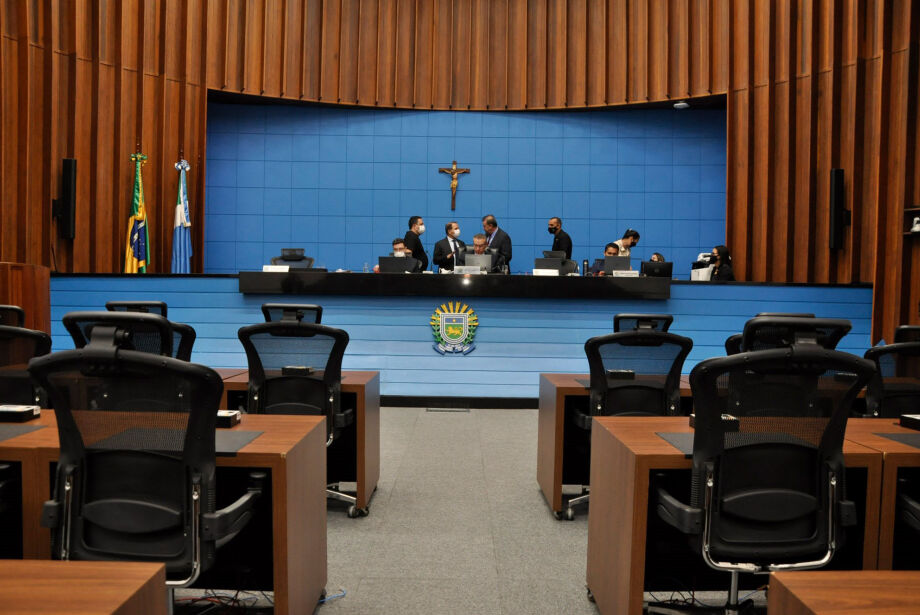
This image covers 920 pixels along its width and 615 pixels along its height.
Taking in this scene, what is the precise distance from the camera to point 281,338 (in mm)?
3338

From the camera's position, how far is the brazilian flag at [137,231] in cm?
827

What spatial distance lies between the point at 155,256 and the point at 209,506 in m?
7.55

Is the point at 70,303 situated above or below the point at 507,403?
above

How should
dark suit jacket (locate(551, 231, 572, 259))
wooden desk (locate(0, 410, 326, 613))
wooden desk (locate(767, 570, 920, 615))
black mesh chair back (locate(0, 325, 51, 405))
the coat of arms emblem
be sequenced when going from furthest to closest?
dark suit jacket (locate(551, 231, 572, 259))
the coat of arms emblem
black mesh chair back (locate(0, 325, 51, 405))
wooden desk (locate(0, 410, 326, 613))
wooden desk (locate(767, 570, 920, 615))

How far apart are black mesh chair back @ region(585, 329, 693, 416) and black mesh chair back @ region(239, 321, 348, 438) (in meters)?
1.22

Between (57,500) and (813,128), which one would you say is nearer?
(57,500)

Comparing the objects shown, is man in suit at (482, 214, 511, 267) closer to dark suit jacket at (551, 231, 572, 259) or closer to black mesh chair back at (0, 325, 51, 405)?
dark suit jacket at (551, 231, 572, 259)

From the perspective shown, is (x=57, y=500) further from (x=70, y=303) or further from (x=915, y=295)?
(x=915, y=295)

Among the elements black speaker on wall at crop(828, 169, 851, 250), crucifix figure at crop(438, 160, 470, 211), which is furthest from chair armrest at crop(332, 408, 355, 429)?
crucifix figure at crop(438, 160, 470, 211)

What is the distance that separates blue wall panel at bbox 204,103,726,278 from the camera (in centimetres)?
986

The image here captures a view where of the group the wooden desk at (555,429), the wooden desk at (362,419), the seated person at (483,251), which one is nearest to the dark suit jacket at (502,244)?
the seated person at (483,251)

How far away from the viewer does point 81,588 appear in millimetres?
1162

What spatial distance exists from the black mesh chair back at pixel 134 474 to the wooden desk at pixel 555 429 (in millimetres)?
2112

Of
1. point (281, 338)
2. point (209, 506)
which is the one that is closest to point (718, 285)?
point (281, 338)
